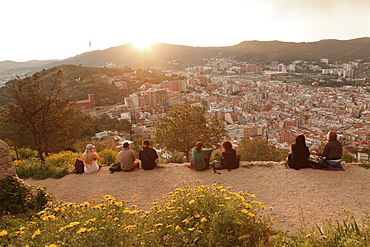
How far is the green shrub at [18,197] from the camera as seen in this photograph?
4.01 metres

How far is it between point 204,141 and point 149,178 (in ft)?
14.5

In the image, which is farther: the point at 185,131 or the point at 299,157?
the point at 185,131

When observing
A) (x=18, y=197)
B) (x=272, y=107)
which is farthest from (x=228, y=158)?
(x=272, y=107)

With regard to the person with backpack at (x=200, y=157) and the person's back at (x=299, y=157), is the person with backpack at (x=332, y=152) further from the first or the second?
the person with backpack at (x=200, y=157)

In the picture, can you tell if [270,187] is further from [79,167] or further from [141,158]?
[79,167]

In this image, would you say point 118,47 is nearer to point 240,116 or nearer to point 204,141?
point 240,116

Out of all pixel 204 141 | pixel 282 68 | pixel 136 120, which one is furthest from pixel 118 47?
pixel 204 141

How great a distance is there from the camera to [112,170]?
650cm

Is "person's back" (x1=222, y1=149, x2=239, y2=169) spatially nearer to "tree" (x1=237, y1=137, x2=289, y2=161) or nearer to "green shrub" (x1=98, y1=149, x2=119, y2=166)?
"green shrub" (x1=98, y1=149, x2=119, y2=166)

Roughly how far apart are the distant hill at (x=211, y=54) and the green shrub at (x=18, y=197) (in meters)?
132

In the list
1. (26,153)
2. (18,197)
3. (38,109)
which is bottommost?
(26,153)

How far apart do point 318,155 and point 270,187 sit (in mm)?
1627

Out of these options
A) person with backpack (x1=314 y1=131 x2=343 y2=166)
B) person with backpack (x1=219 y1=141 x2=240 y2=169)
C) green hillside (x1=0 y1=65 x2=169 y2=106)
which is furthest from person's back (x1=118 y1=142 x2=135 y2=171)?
green hillside (x1=0 y1=65 x2=169 y2=106)

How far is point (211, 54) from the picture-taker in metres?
161
